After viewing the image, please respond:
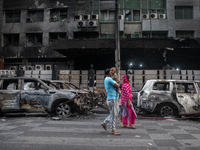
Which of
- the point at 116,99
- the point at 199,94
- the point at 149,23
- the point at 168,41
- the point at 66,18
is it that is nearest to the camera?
the point at 116,99

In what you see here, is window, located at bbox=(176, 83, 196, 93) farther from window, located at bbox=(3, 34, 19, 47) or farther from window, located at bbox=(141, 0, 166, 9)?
window, located at bbox=(3, 34, 19, 47)

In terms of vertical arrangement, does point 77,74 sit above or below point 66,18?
below

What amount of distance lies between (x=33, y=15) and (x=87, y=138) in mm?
23495

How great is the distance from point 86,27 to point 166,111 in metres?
16.4

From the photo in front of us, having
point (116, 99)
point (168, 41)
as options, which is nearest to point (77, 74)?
point (168, 41)

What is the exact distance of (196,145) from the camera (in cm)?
408

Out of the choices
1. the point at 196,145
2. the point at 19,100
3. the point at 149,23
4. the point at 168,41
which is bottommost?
the point at 196,145

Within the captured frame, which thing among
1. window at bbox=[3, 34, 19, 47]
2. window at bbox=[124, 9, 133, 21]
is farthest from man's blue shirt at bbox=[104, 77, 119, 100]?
window at bbox=[3, 34, 19, 47]

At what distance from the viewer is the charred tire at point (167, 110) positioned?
786cm

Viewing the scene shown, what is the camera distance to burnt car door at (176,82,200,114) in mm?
7758

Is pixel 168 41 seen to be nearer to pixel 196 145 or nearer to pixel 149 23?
pixel 149 23

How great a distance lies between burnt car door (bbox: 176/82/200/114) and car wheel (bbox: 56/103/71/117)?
4.67m

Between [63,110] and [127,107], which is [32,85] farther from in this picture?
[127,107]

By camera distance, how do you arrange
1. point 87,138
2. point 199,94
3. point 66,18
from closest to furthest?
point 87,138
point 199,94
point 66,18
